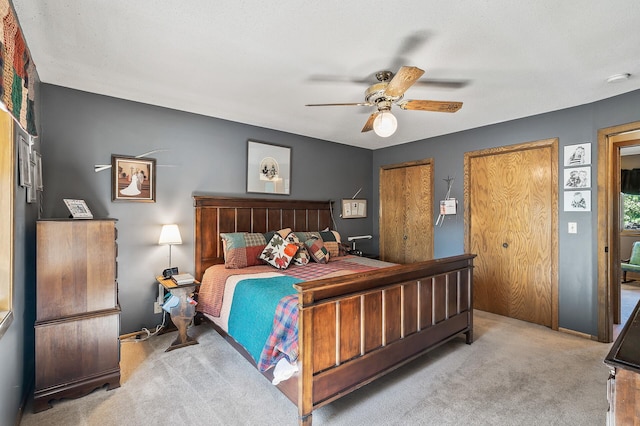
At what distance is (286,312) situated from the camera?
2020mm

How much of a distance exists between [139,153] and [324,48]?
2261 millimetres

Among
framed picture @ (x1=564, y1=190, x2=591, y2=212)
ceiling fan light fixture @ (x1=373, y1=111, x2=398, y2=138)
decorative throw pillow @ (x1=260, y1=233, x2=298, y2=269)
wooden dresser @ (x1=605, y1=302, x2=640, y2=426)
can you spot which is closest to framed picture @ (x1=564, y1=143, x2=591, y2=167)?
framed picture @ (x1=564, y1=190, x2=591, y2=212)

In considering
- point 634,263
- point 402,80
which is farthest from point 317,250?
point 634,263

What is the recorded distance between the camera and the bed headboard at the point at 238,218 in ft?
11.5

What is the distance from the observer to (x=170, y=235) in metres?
3.15

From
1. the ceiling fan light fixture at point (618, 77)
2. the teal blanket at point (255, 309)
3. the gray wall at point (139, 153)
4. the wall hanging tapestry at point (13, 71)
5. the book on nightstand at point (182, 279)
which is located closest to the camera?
the wall hanging tapestry at point (13, 71)

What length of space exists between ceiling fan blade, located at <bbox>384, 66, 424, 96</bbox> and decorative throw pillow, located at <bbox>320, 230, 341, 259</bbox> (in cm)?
223

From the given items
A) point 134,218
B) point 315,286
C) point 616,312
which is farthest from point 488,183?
point 134,218

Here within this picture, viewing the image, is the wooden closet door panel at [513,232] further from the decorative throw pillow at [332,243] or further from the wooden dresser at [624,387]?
the wooden dresser at [624,387]

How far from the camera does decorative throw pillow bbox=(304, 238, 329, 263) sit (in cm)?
365

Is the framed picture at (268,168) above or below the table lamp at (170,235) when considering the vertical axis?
above

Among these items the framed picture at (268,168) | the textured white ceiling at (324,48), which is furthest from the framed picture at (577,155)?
the framed picture at (268,168)

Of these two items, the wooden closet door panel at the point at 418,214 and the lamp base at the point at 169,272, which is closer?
the lamp base at the point at 169,272

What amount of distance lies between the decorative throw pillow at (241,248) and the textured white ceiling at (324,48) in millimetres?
1458
